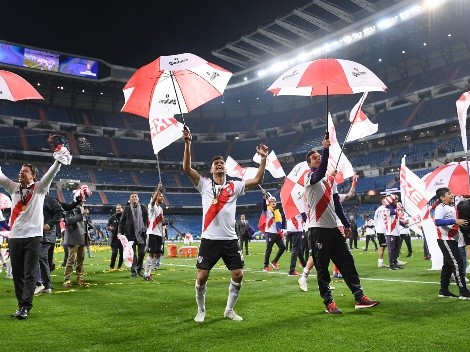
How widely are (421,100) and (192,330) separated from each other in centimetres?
5180

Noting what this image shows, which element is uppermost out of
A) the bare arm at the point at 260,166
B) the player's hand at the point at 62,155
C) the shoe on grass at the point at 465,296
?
the player's hand at the point at 62,155

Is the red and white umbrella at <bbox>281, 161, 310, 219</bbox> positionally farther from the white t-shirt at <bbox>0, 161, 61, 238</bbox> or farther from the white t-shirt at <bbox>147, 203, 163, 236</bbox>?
the white t-shirt at <bbox>0, 161, 61, 238</bbox>

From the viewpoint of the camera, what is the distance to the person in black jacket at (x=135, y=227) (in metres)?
12.2

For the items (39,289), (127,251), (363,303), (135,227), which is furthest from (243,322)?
(127,251)

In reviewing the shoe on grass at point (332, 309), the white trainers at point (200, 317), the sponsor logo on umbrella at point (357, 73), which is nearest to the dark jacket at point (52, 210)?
the white trainers at point (200, 317)

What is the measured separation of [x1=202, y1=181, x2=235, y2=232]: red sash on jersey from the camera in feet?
20.1

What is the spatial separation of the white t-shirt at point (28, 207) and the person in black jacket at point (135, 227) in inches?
217

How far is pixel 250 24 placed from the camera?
4153 cm

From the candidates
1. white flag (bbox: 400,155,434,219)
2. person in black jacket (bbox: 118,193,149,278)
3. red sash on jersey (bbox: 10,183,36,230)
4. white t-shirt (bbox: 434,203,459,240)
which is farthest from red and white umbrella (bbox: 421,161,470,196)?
red sash on jersey (bbox: 10,183,36,230)

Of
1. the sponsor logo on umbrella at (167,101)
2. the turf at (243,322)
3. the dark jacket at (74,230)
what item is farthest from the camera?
the dark jacket at (74,230)

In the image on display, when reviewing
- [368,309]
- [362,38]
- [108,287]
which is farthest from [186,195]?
[368,309]

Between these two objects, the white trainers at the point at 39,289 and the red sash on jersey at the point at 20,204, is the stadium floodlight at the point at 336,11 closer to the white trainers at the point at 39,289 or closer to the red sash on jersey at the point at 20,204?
the white trainers at the point at 39,289

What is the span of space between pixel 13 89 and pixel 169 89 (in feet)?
8.46

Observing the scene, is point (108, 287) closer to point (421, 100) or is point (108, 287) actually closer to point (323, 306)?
point (323, 306)
